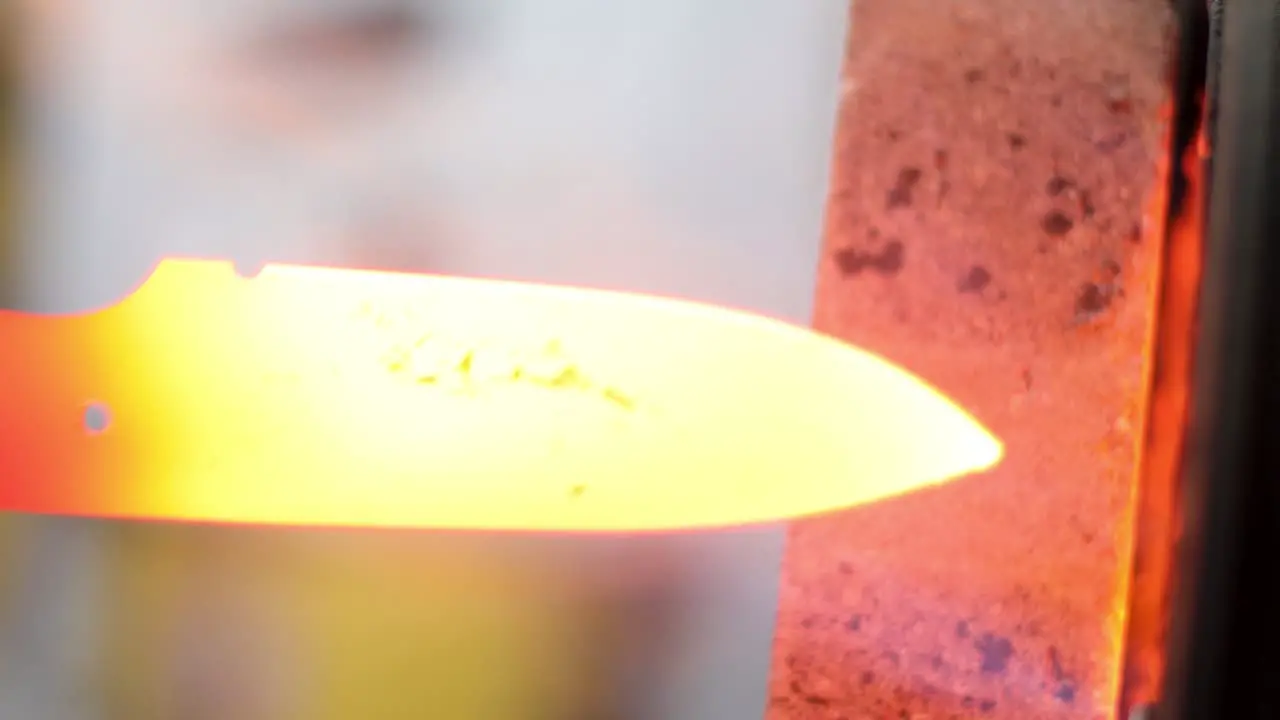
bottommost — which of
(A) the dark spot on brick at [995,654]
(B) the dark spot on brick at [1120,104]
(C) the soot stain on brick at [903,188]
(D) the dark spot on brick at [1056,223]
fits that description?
(A) the dark spot on brick at [995,654]

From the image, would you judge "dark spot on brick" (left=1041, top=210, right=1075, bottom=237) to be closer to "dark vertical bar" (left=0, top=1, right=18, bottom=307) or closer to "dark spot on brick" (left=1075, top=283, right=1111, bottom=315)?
"dark spot on brick" (left=1075, top=283, right=1111, bottom=315)

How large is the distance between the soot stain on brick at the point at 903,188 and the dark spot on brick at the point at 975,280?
5 cm

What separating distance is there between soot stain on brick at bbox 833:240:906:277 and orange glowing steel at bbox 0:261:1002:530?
44 mm

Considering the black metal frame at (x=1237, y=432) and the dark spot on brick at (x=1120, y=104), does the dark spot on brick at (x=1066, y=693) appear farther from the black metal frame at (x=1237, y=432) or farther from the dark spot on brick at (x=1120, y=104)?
the dark spot on brick at (x=1120, y=104)

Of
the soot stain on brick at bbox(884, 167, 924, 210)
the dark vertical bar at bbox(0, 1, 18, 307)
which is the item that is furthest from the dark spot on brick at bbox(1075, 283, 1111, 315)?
the dark vertical bar at bbox(0, 1, 18, 307)

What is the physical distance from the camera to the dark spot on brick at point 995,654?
534 mm

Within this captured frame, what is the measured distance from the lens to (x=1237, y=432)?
1.42ft

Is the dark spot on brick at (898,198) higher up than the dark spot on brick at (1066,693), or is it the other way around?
the dark spot on brick at (898,198)

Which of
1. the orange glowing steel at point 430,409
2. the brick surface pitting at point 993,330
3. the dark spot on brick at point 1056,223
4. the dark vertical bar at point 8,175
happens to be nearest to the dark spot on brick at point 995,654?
the brick surface pitting at point 993,330

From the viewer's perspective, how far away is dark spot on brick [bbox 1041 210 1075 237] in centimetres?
54

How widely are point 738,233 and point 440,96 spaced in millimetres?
195

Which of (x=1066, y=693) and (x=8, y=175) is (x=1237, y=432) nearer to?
(x=1066, y=693)

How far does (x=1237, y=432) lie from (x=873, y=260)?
20cm

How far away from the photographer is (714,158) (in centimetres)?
57
